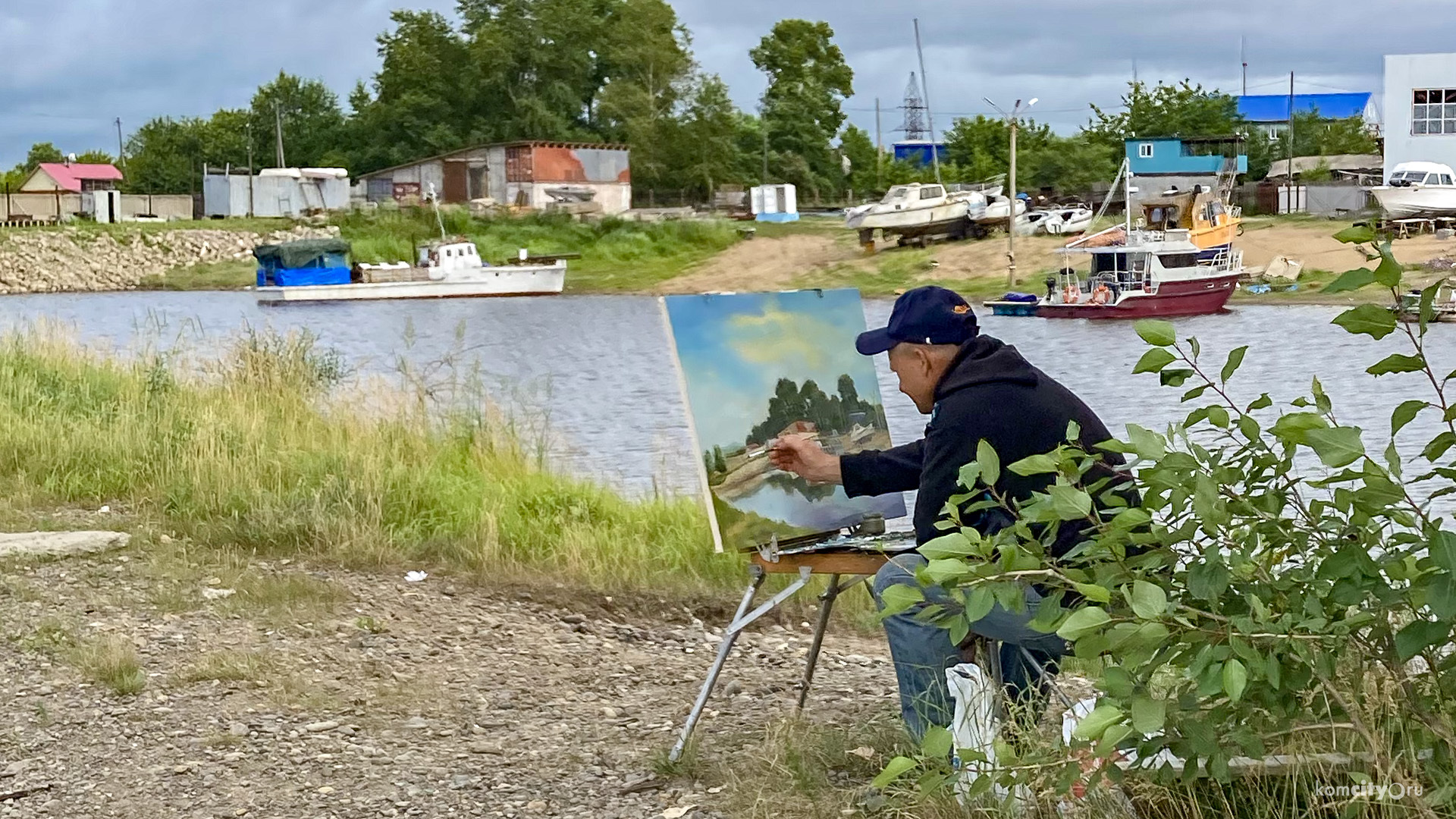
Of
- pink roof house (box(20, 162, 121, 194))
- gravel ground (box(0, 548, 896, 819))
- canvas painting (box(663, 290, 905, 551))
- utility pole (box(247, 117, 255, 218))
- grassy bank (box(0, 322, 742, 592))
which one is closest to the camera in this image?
gravel ground (box(0, 548, 896, 819))

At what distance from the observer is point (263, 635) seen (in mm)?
5469

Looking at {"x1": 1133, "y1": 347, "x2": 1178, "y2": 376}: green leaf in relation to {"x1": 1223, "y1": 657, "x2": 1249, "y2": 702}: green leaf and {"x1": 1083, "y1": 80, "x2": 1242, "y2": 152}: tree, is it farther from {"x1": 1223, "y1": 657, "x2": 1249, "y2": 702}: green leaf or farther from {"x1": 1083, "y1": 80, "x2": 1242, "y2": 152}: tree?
{"x1": 1083, "y1": 80, "x2": 1242, "y2": 152}: tree

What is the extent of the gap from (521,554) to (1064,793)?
4.32m

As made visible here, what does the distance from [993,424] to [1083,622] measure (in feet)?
3.45

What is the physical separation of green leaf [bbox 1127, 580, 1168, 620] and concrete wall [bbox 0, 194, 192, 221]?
6621 cm

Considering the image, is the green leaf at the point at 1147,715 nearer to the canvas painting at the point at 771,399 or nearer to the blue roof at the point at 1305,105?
the canvas painting at the point at 771,399

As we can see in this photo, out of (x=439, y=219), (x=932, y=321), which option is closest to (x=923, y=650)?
(x=932, y=321)

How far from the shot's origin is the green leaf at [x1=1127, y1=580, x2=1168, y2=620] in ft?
8.00

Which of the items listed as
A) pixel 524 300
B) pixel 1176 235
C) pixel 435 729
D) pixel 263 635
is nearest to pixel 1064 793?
pixel 435 729

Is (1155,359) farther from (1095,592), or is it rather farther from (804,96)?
(804,96)

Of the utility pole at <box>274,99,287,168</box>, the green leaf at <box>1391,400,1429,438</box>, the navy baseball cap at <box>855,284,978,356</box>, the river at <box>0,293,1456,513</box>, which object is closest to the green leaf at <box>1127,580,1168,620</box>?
the green leaf at <box>1391,400,1429,438</box>

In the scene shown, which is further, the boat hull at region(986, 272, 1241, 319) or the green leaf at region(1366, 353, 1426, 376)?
the boat hull at region(986, 272, 1241, 319)

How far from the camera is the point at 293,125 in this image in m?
79.8

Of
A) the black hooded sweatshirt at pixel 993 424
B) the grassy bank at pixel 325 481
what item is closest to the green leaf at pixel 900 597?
the black hooded sweatshirt at pixel 993 424
